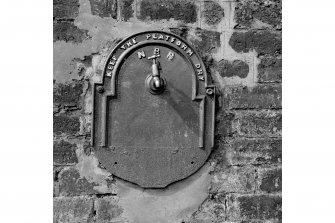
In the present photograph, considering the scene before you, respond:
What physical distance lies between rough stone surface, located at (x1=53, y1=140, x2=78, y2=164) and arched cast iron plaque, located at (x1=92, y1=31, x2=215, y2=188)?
0.13 meters

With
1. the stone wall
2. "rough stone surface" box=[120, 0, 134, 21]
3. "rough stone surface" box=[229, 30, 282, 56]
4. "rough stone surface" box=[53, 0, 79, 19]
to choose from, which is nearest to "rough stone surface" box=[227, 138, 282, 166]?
the stone wall

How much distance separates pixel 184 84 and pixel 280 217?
988 mm

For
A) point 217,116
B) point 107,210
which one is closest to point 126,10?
point 217,116

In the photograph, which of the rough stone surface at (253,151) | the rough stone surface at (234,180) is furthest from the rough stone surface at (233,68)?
the rough stone surface at (234,180)

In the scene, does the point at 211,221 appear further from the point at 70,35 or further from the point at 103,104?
the point at 70,35

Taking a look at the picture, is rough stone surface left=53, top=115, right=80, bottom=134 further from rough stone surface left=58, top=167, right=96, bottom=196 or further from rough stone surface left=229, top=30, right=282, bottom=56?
rough stone surface left=229, top=30, right=282, bottom=56

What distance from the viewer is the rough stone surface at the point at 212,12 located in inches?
110

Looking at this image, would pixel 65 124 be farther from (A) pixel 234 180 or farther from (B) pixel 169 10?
(A) pixel 234 180

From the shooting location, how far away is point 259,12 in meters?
2.83

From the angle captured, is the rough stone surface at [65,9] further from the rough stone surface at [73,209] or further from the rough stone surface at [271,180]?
the rough stone surface at [271,180]

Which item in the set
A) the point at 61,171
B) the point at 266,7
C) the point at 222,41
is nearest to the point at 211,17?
the point at 222,41

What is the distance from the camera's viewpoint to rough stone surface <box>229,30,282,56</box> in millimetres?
2811

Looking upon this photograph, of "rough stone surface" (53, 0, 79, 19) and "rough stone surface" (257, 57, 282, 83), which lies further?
"rough stone surface" (257, 57, 282, 83)

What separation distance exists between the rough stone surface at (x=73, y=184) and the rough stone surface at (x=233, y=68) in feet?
3.33
